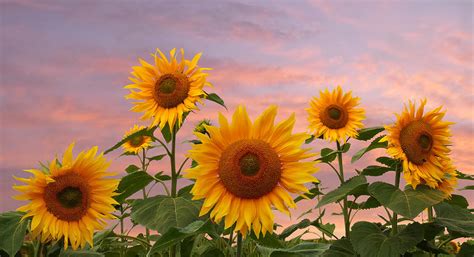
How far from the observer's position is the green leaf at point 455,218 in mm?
4070

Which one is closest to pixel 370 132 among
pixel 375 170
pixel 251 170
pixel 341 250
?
pixel 375 170

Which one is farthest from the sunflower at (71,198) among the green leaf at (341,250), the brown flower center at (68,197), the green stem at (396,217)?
the green stem at (396,217)

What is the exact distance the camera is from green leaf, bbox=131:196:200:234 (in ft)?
10.3

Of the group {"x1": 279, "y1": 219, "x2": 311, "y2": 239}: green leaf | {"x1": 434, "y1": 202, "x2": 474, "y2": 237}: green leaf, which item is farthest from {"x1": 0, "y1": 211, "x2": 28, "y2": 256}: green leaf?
{"x1": 434, "y1": 202, "x2": 474, "y2": 237}: green leaf

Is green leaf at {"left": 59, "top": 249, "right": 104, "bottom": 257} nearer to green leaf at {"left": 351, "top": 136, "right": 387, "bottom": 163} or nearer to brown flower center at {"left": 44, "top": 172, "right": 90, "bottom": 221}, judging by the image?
brown flower center at {"left": 44, "top": 172, "right": 90, "bottom": 221}

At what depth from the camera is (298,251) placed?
304 centimetres

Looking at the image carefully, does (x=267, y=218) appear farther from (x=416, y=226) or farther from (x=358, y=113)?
(x=358, y=113)

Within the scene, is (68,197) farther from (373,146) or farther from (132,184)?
(373,146)

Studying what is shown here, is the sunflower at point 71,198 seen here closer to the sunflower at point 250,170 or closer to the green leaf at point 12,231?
the green leaf at point 12,231

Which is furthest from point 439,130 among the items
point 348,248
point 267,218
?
point 267,218

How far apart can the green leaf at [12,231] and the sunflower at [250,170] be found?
42.5 inches

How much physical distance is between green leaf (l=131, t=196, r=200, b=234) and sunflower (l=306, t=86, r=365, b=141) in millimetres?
2817

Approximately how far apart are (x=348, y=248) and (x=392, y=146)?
79 centimetres

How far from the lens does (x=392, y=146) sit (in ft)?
13.9
